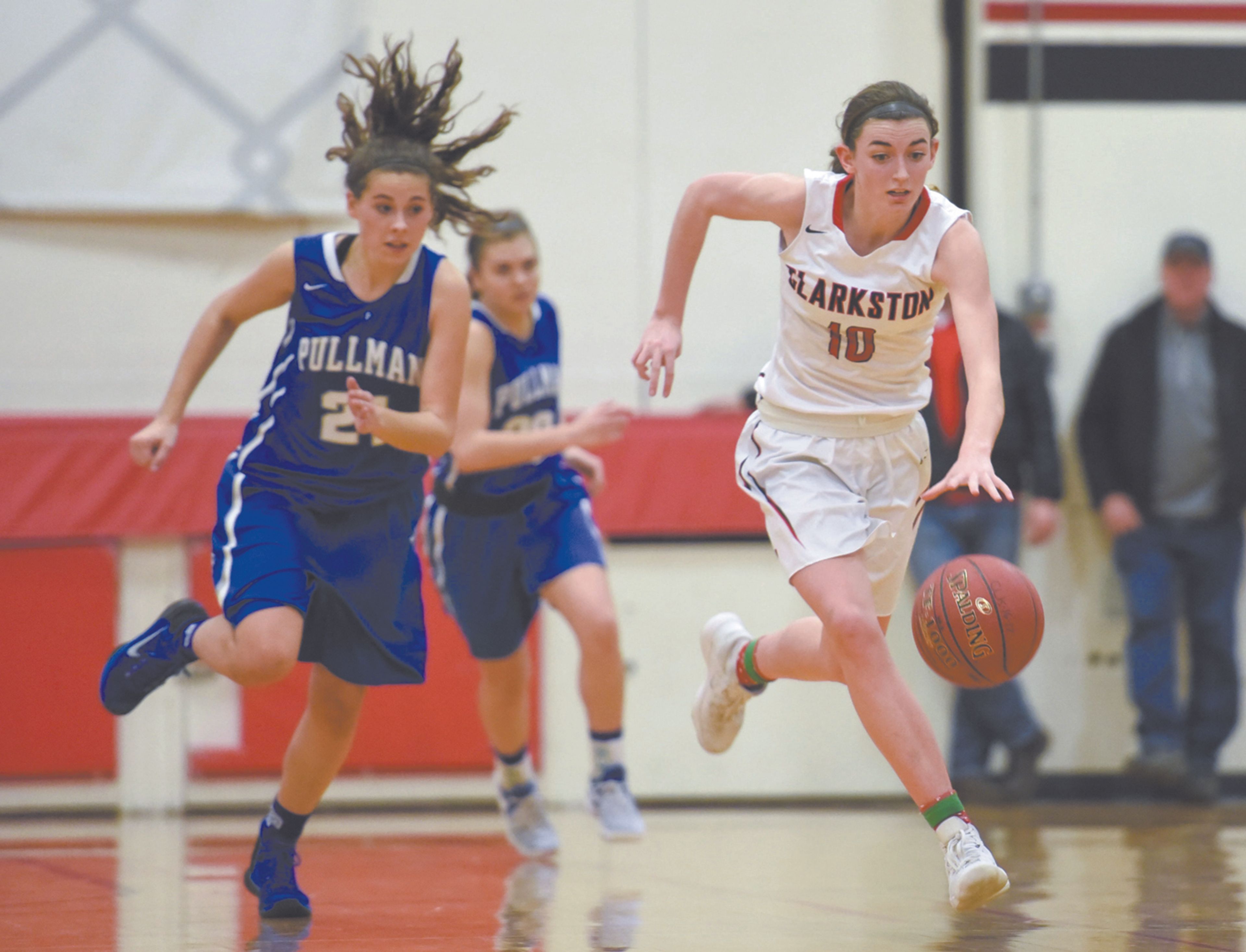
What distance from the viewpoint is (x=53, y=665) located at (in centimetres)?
616

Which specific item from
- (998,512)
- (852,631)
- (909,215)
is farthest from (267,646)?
(998,512)

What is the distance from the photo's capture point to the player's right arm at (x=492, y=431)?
442 centimetres

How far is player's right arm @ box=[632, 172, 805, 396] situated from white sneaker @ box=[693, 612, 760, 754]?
92cm

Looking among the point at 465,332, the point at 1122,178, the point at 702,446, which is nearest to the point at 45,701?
the point at 702,446

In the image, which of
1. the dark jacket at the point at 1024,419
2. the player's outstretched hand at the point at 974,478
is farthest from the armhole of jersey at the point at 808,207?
the dark jacket at the point at 1024,419

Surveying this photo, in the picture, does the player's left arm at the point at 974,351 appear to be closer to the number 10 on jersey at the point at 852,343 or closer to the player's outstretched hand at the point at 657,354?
the number 10 on jersey at the point at 852,343

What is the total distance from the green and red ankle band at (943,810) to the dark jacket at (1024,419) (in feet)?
11.8

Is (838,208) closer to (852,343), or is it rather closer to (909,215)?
(909,215)

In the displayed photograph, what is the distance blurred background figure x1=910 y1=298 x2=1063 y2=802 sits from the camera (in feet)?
21.4

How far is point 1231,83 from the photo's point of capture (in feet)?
23.6

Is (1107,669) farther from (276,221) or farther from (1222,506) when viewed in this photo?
(276,221)

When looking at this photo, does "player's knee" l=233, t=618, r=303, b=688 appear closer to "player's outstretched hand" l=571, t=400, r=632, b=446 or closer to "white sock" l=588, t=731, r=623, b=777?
"player's outstretched hand" l=571, t=400, r=632, b=446

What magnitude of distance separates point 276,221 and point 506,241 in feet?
7.96

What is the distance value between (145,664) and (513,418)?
1.53 metres
